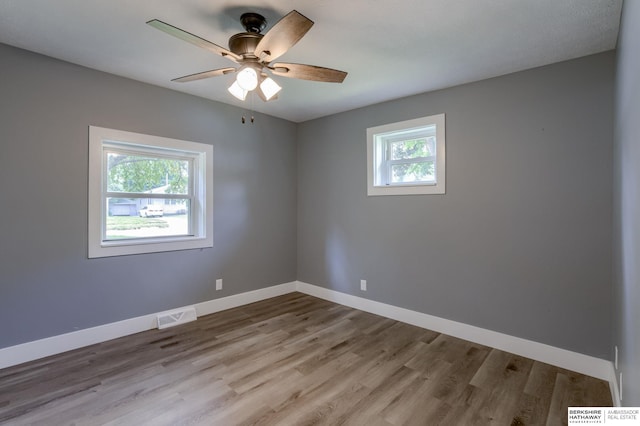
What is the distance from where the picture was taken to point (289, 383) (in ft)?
7.52

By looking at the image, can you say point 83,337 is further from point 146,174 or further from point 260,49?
point 260,49

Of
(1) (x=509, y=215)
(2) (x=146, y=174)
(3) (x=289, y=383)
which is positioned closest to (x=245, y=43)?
(2) (x=146, y=174)

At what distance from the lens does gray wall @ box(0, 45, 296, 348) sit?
249 cm

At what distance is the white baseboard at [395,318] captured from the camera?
8.00ft

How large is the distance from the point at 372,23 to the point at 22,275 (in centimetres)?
332

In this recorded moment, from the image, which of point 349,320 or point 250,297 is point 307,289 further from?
point 349,320

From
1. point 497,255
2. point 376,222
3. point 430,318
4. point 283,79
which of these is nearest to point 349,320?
Result: point 430,318

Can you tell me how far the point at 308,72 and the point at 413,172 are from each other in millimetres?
1888

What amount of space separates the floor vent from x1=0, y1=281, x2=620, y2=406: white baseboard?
0.08m

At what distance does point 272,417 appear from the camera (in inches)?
75.6

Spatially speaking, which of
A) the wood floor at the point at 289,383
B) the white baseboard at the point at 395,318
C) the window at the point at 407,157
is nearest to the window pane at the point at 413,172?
the window at the point at 407,157

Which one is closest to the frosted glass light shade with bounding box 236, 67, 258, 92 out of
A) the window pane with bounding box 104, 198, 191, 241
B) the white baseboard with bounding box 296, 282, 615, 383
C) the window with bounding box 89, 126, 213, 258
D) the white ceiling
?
the white ceiling

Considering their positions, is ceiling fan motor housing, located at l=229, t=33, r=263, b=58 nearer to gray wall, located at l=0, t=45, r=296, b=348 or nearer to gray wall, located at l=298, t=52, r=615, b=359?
gray wall, located at l=0, t=45, r=296, b=348

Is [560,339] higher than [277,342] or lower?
higher
